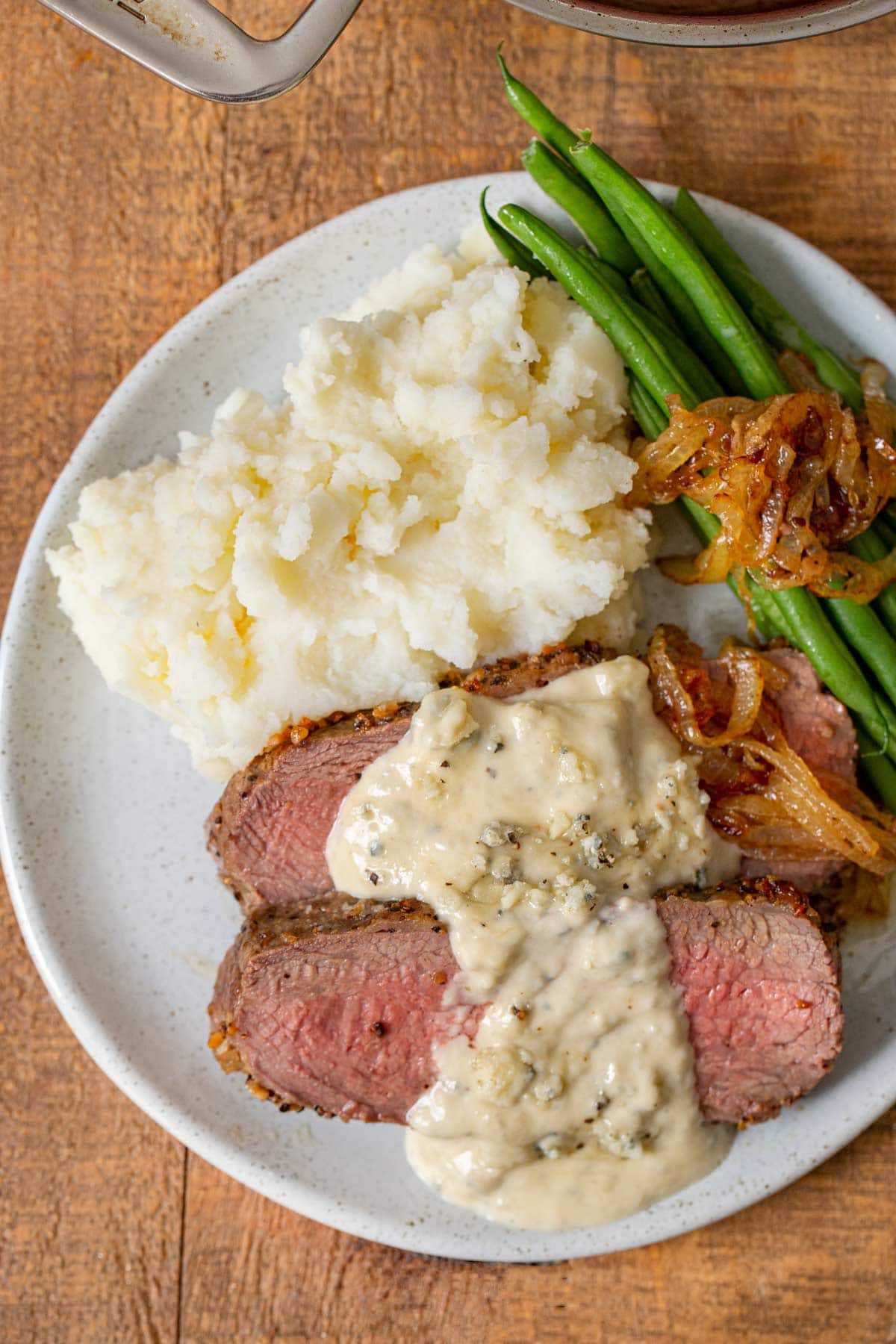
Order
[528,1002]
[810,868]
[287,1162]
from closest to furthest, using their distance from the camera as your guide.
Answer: [528,1002]
[810,868]
[287,1162]

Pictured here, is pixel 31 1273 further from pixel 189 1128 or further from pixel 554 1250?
pixel 554 1250

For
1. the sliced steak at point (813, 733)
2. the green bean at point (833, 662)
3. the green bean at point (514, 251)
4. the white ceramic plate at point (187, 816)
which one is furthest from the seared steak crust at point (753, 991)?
the green bean at point (514, 251)

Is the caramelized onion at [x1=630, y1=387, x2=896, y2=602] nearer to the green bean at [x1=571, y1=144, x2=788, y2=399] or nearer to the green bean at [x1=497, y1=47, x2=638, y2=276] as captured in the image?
the green bean at [x1=571, y1=144, x2=788, y2=399]

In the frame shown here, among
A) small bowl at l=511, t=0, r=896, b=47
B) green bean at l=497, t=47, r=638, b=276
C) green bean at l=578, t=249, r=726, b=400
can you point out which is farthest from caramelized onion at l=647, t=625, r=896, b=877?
small bowl at l=511, t=0, r=896, b=47

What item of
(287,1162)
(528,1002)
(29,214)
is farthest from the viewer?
(29,214)

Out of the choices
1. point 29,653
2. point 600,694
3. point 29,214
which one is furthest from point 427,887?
point 29,214

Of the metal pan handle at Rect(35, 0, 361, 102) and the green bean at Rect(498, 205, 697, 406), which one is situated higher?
the metal pan handle at Rect(35, 0, 361, 102)

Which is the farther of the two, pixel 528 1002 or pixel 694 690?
pixel 694 690
